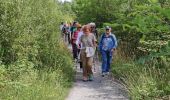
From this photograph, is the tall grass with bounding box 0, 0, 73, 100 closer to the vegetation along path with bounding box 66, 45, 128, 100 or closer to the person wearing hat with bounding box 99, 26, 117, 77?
the vegetation along path with bounding box 66, 45, 128, 100

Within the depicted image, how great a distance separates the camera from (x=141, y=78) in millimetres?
11008

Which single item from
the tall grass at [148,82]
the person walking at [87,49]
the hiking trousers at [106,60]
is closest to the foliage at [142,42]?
the tall grass at [148,82]

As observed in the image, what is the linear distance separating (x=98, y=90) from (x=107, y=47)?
3.09 metres

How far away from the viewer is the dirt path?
11047 millimetres

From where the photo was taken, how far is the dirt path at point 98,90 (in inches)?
435

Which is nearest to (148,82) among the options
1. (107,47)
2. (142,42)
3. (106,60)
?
(142,42)

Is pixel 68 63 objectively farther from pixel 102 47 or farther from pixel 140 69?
pixel 140 69

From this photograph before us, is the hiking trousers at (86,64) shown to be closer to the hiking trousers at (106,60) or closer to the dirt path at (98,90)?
the dirt path at (98,90)

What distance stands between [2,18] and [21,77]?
1660mm

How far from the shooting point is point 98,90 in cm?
1208

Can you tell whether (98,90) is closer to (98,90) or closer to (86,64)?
(98,90)

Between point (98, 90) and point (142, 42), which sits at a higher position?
point (142, 42)

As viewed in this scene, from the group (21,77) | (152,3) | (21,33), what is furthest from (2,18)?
(152,3)

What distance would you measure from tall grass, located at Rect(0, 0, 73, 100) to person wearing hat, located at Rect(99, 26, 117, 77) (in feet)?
4.26
